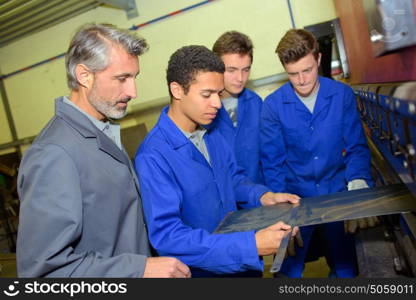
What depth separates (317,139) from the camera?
1.82m

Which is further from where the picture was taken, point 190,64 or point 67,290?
point 190,64

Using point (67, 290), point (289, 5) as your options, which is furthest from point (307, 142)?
point (289, 5)

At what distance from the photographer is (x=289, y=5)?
140 inches

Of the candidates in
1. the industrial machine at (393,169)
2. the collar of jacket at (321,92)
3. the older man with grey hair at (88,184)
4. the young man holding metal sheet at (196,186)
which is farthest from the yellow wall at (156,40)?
the older man with grey hair at (88,184)

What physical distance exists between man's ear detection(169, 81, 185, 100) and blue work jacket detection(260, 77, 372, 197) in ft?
2.51

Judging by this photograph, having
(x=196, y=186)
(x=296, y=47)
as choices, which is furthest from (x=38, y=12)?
(x=196, y=186)

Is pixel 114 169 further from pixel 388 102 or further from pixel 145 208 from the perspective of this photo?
pixel 388 102

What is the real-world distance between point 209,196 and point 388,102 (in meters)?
0.67

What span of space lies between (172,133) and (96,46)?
37 cm

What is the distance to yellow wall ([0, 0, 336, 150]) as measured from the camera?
144 inches

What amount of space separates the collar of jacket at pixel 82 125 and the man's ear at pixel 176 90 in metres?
0.31

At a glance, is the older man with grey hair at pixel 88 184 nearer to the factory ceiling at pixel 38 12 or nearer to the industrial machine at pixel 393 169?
the industrial machine at pixel 393 169

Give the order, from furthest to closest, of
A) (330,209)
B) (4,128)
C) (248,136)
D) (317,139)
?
(4,128) → (248,136) → (317,139) → (330,209)

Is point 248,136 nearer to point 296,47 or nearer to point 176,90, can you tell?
point 296,47
